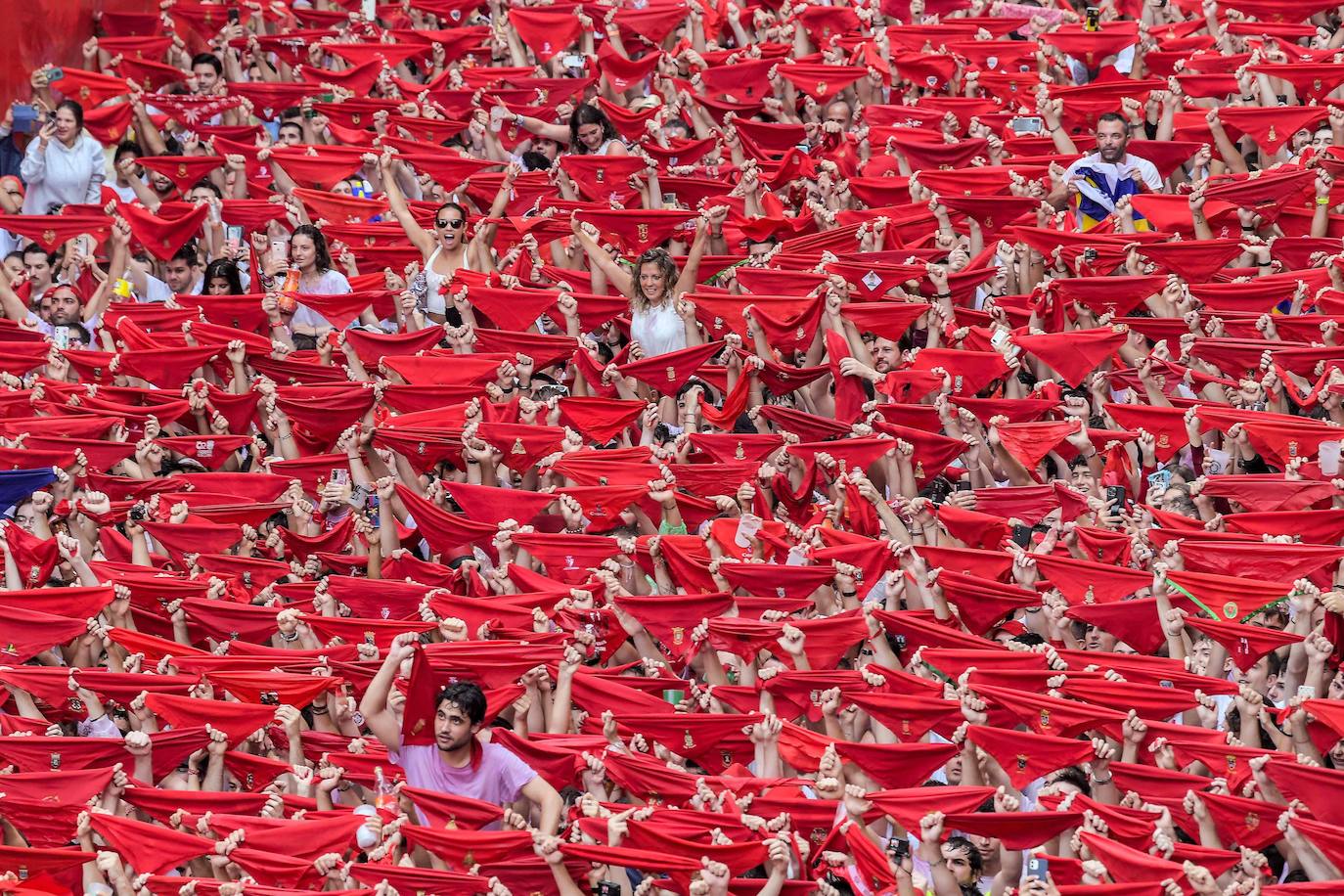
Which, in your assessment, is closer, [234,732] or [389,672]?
[389,672]

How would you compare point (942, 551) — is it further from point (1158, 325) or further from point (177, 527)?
point (177, 527)

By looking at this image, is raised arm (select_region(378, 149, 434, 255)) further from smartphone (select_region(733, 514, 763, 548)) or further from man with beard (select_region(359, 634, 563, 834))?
man with beard (select_region(359, 634, 563, 834))

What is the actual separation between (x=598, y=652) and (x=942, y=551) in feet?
5.75

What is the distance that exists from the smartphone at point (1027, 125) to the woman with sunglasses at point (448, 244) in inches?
127

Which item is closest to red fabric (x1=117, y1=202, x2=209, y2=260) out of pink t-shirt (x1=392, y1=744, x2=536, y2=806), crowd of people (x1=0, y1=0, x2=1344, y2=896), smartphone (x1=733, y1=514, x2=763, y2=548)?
crowd of people (x1=0, y1=0, x2=1344, y2=896)

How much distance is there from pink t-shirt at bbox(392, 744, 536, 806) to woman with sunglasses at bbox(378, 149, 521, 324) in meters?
5.00

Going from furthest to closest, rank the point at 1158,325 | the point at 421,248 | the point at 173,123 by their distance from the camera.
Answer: the point at 173,123, the point at 421,248, the point at 1158,325

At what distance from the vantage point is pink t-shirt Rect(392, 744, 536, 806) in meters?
11.4

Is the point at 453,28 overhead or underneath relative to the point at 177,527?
overhead

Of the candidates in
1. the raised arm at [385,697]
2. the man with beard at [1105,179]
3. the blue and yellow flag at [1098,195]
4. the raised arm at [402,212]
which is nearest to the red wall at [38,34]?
the raised arm at [402,212]

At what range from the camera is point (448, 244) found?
16031 mm

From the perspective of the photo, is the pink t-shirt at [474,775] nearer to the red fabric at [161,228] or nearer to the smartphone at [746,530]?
the smartphone at [746,530]

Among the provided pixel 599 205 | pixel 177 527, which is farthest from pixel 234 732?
pixel 599 205

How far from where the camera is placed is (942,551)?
13.2 metres
